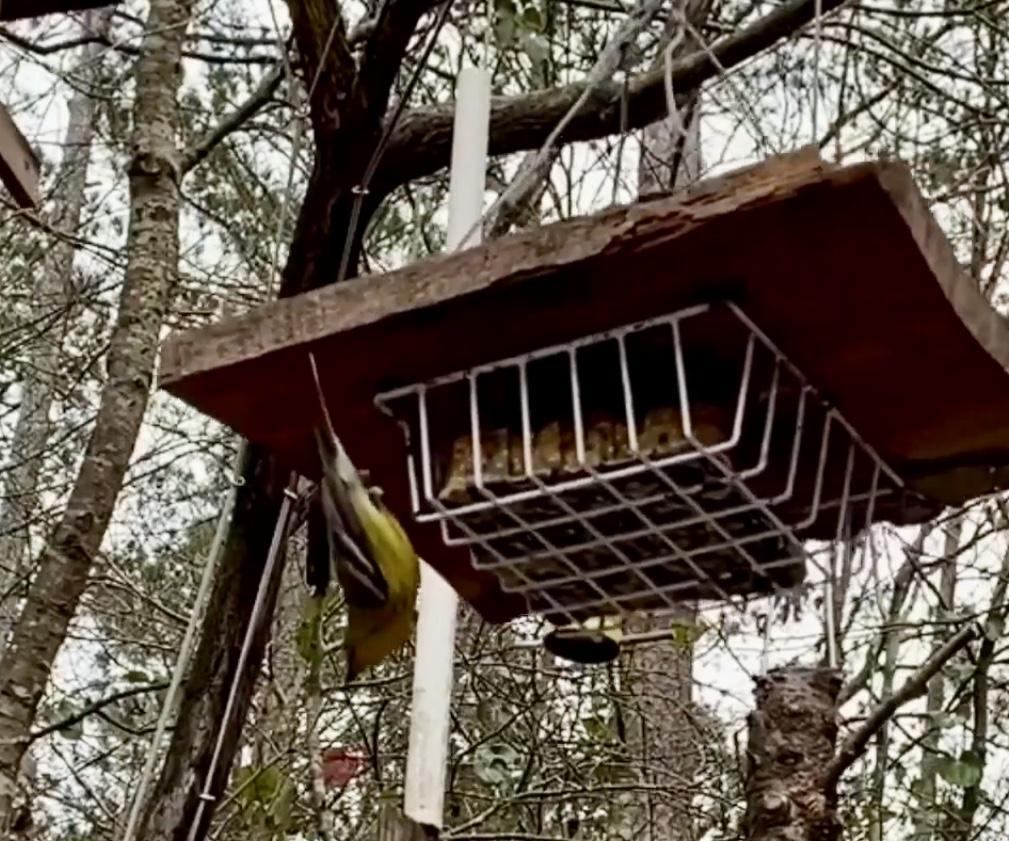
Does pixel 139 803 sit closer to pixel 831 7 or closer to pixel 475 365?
pixel 475 365

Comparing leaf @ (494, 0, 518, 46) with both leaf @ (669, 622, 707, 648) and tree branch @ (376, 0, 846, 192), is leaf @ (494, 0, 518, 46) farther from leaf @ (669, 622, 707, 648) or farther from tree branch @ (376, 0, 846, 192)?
leaf @ (669, 622, 707, 648)

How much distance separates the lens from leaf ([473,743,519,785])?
95.5 inches

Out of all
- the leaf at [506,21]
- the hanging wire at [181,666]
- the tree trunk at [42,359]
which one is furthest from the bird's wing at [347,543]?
the tree trunk at [42,359]

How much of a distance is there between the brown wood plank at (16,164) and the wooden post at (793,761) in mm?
1004

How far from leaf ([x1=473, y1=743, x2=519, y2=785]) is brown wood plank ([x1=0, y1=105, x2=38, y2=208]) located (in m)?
1.13

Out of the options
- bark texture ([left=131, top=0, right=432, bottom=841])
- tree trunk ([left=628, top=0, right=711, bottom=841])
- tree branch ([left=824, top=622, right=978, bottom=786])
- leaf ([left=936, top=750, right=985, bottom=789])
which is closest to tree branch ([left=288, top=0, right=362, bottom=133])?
bark texture ([left=131, top=0, right=432, bottom=841])

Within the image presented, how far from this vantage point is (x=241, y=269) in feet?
13.8

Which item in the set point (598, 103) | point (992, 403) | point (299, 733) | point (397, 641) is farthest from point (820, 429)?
point (299, 733)

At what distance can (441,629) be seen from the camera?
1267 mm

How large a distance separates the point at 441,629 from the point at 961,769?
1004mm

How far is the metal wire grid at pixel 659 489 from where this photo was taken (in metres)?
0.93

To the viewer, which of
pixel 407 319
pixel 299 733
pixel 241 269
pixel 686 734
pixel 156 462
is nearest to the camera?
pixel 407 319

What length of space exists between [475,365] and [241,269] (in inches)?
131

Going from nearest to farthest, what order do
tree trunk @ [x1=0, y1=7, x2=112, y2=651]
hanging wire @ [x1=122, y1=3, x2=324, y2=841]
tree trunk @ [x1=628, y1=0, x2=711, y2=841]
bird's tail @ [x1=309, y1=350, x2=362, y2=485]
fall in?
bird's tail @ [x1=309, y1=350, x2=362, y2=485], hanging wire @ [x1=122, y1=3, x2=324, y2=841], tree trunk @ [x1=628, y1=0, x2=711, y2=841], tree trunk @ [x1=0, y1=7, x2=112, y2=651]
